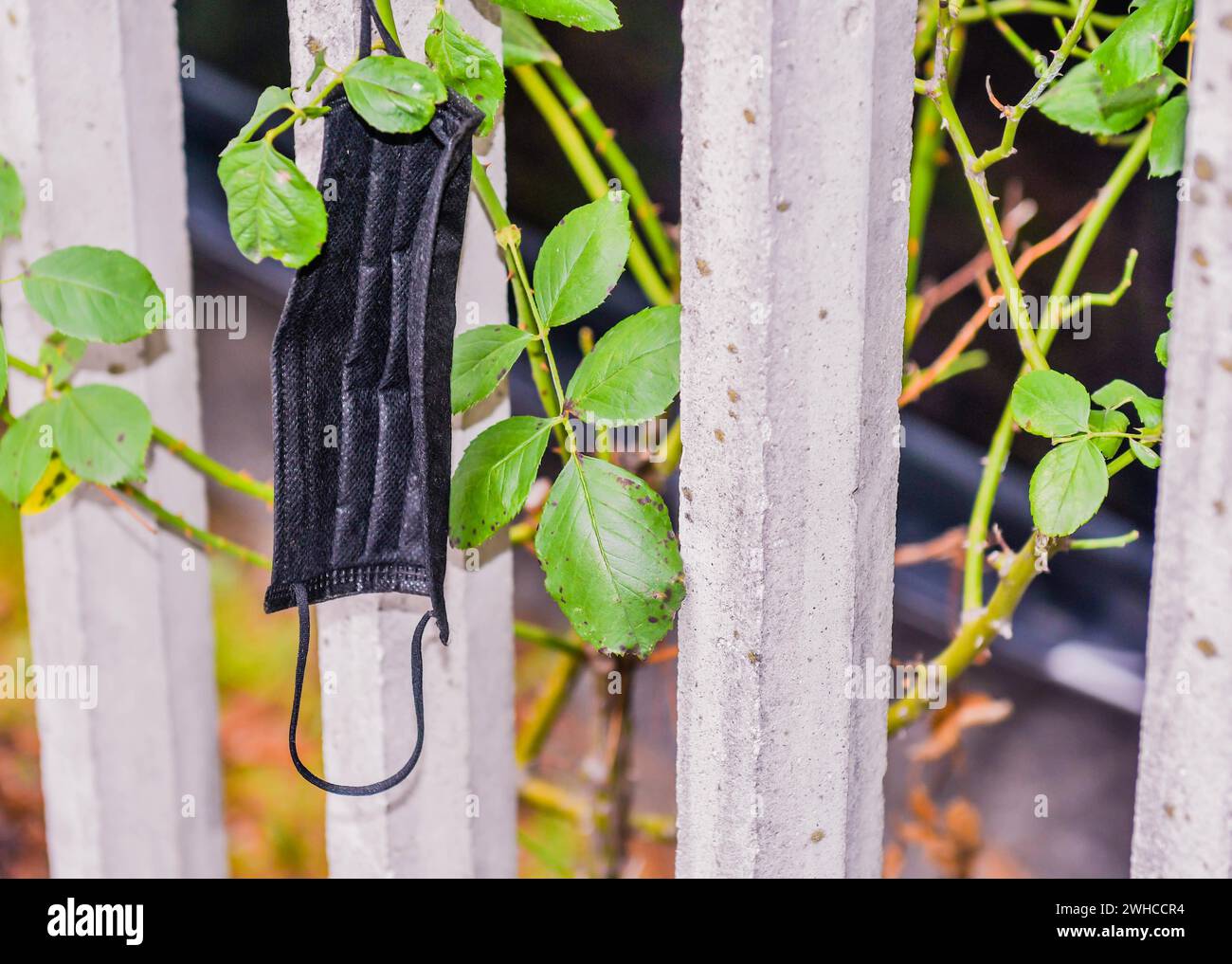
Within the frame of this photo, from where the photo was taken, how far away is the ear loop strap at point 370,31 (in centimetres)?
71

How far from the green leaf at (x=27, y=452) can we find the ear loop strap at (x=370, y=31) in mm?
366

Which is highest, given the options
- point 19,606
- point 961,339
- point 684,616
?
point 961,339

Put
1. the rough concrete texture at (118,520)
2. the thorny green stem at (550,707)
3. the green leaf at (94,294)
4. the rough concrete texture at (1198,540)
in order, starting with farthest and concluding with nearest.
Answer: the thorny green stem at (550,707)
the rough concrete texture at (118,520)
the green leaf at (94,294)
the rough concrete texture at (1198,540)

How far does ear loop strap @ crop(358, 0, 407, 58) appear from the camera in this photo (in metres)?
0.71

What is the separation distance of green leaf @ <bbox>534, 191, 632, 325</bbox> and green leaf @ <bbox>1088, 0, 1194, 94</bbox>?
0.91ft

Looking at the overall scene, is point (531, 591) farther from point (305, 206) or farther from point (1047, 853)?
point (305, 206)

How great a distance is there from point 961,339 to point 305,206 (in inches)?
21.3

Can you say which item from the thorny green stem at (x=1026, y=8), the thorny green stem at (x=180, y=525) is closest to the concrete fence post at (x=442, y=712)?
the thorny green stem at (x=180, y=525)

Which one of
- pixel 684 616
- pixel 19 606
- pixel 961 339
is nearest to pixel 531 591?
pixel 19 606

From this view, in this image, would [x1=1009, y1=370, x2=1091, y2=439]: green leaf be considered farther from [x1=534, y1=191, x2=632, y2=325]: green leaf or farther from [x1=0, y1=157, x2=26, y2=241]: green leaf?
[x1=0, y1=157, x2=26, y2=241]: green leaf

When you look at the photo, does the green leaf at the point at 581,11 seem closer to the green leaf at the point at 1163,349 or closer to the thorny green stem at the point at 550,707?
the green leaf at the point at 1163,349

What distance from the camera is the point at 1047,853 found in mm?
1669

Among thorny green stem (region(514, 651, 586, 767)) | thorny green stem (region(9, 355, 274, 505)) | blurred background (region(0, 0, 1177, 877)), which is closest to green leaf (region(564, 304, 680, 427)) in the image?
thorny green stem (region(9, 355, 274, 505))
